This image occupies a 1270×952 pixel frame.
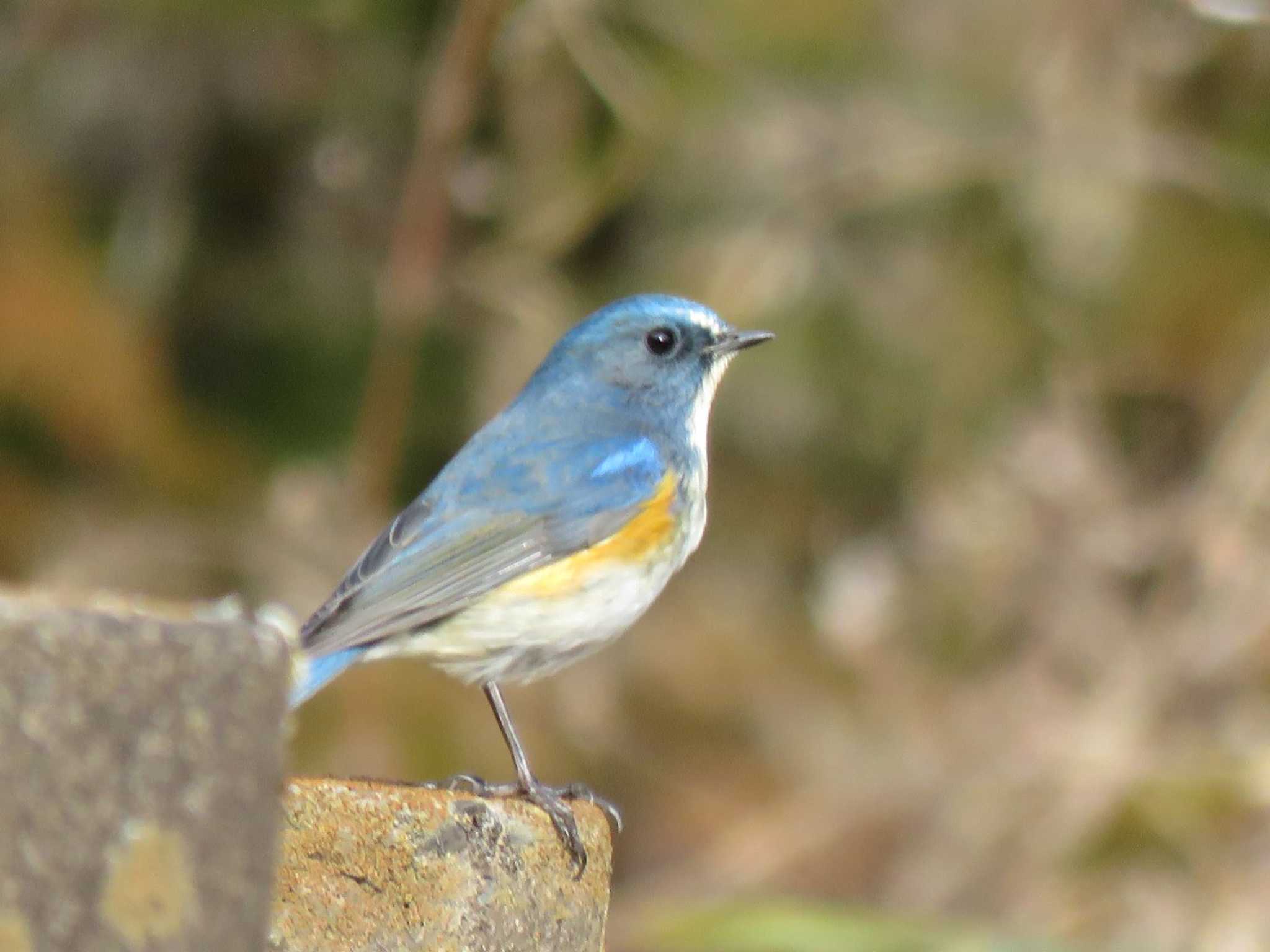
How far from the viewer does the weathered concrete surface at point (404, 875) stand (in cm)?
224

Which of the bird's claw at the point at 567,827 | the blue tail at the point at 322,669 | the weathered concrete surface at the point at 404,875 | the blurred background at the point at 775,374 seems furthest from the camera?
the blurred background at the point at 775,374

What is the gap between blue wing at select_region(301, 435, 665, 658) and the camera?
11.9 ft

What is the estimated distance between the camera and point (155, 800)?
1.42 metres

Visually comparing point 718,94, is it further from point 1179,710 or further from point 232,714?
point 232,714

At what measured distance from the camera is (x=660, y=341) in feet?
14.9

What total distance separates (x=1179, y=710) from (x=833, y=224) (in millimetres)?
2417

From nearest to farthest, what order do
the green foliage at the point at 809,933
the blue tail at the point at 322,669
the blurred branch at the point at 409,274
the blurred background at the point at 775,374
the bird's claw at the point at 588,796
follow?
the bird's claw at the point at 588,796 → the blue tail at the point at 322,669 → the green foliage at the point at 809,933 → the blurred branch at the point at 409,274 → the blurred background at the point at 775,374

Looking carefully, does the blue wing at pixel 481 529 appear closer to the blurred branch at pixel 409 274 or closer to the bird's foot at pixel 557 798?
the bird's foot at pixel 557 798

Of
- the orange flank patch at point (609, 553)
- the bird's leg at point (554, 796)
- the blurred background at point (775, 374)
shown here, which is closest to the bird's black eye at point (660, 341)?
the orange flank patch at point (609, 553)

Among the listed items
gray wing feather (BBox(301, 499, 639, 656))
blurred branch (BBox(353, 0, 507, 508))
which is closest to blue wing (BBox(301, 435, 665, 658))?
gray wing feather (BBox(301, 499, 639, 656))

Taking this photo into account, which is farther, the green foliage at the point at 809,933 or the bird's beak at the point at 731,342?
the green foliage at the point at 809,933

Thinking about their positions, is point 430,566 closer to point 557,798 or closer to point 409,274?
point 557,798

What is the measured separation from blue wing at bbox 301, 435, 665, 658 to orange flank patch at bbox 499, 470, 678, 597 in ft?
0.06

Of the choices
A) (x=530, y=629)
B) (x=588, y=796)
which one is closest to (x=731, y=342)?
(x=530, y=629)
